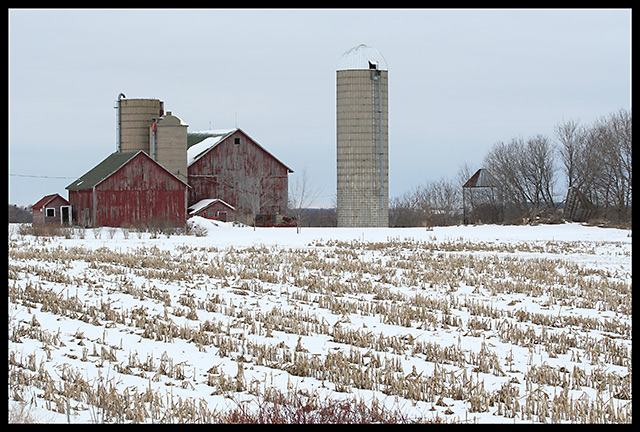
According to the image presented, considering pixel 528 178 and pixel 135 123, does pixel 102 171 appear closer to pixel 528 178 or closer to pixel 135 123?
pixel 135 123

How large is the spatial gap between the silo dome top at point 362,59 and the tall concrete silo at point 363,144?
0.09 m

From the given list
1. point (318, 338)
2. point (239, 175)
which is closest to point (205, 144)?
point (239, 175)

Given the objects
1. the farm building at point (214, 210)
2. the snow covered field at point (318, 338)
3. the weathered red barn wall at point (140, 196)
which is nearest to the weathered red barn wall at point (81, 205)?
the weathered red barn wall at point (140, 196)

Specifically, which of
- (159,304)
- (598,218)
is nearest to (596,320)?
(159,304)

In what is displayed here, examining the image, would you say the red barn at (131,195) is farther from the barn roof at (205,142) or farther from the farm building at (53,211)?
the barn roof at (205,142)

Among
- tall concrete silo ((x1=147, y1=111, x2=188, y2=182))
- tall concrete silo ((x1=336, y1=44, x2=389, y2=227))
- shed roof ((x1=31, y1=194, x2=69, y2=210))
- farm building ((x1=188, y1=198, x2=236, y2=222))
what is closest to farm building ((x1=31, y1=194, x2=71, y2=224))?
shed roof ((x1=31, y1=194, x2=69, y2=210))

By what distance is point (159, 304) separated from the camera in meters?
12.6

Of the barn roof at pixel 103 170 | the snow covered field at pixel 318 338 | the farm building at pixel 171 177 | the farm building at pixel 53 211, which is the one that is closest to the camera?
the snow covered field at pixel 318 338

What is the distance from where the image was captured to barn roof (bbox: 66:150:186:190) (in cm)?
3891

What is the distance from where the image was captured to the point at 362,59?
152ft

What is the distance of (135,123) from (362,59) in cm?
1397

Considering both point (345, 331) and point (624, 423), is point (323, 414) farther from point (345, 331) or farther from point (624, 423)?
point (345, 331)

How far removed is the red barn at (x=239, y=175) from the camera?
45312 millimetres
